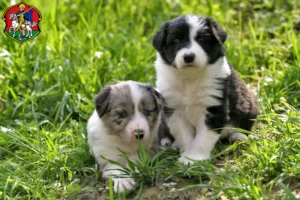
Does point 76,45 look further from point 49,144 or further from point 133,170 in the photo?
point 133,170

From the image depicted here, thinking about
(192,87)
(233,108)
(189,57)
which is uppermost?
(189,57)

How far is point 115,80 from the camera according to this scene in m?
7.78

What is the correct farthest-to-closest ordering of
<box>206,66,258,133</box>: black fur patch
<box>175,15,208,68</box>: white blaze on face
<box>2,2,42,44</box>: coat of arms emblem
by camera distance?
<box>2,2,42,44</box>: coat of arms emblem → <box>206,66,258,133</box>: black fur patch → <box>175,15,208,68</box>: white blaze on face

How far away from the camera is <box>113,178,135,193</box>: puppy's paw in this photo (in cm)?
570

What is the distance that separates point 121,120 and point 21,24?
8.57 ft

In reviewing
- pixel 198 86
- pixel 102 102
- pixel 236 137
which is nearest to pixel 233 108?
pixel 236 137

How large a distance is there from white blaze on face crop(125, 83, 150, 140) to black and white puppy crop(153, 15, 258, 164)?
454 mm

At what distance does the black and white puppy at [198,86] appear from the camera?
6.06 meters

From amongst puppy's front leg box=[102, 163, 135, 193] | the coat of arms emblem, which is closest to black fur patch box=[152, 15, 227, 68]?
puppy's front leg box=[102, 163, 135, 193]

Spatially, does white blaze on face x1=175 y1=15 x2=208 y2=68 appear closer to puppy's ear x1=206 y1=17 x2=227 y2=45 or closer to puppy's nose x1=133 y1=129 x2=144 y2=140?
puppy's ear x1=206 y1=17 x2=227 y2=45

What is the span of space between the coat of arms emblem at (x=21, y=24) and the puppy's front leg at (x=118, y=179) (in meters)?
2.79

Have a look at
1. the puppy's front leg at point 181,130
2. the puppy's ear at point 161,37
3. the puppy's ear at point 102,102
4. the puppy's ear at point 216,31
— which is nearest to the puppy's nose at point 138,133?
the puppy's ear at point 102,102

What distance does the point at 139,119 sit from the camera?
5.95 m

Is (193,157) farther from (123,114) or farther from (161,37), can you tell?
(161,37)
